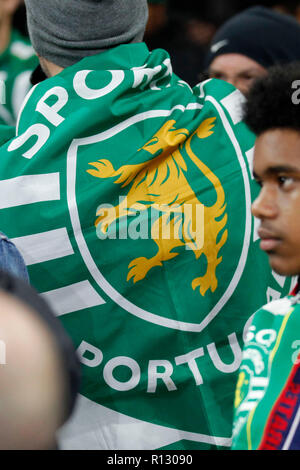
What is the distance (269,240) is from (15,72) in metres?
2.91

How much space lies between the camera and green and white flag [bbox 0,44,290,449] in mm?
2455

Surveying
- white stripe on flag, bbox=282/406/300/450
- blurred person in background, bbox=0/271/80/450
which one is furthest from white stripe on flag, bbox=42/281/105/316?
blurred person in background, bbox=0/271/80/450

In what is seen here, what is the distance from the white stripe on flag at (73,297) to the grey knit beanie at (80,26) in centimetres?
65

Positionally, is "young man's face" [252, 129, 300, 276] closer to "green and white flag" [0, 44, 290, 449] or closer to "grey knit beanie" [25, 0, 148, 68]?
"green and white flag" [0, 44, 290, 449]

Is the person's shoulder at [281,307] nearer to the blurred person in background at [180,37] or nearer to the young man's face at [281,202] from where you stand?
the young man's face at [281,202]

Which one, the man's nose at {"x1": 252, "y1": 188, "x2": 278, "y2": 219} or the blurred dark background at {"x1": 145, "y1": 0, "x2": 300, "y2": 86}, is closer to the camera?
the man's nose at {"x1": 252, "y1": 188, "x2": 278, "y2": 219}

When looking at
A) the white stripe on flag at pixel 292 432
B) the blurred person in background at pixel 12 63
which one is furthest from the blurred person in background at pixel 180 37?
the white stripe on flag at pixel 292 432

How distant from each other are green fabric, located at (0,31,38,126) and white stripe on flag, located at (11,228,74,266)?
5.94ft

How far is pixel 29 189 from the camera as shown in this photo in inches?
96.0

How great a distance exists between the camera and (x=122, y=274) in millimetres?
2475

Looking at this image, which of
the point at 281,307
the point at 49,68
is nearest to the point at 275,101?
the point at 281,307

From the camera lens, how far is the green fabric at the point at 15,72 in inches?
166
